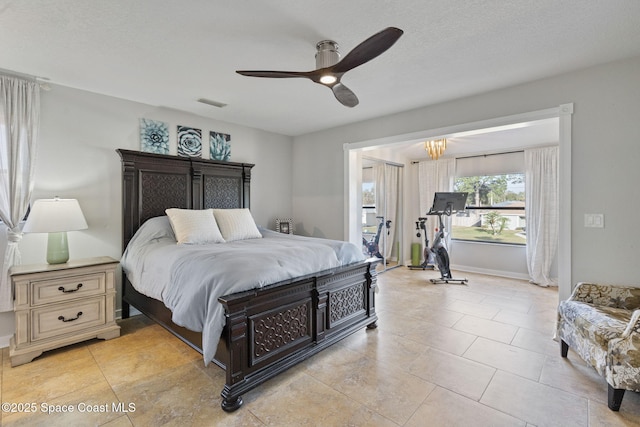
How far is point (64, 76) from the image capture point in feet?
9.46

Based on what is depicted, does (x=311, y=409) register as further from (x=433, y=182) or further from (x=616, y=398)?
(x=433, y=182)

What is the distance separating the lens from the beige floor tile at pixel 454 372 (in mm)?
2095

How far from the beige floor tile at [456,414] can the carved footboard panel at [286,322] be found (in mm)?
925

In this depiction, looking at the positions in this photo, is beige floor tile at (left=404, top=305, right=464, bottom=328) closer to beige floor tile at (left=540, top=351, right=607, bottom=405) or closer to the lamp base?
beige floor tile at (left=540, top=351, right=607, bottom=405)

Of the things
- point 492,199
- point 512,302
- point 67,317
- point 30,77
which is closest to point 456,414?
point 512,302

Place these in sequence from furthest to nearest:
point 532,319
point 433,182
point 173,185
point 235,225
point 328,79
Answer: point 433,182 < point 173,185 < point 235,225 < point 532,319 < point 328,79

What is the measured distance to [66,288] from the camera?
268 centimetres

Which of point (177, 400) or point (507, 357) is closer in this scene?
point (177, 400)

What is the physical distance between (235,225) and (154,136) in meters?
1.56

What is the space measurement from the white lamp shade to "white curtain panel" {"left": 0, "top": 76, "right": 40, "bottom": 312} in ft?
0.80

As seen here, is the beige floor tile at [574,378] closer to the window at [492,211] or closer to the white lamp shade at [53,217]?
the window at [492,211]

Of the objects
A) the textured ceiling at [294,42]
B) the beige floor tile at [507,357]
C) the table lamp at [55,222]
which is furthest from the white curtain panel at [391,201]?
the table lamp at [55,222]

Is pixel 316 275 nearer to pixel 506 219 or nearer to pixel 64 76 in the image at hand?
pixel 64 76

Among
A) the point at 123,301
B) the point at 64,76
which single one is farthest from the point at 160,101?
the point at 123,301
